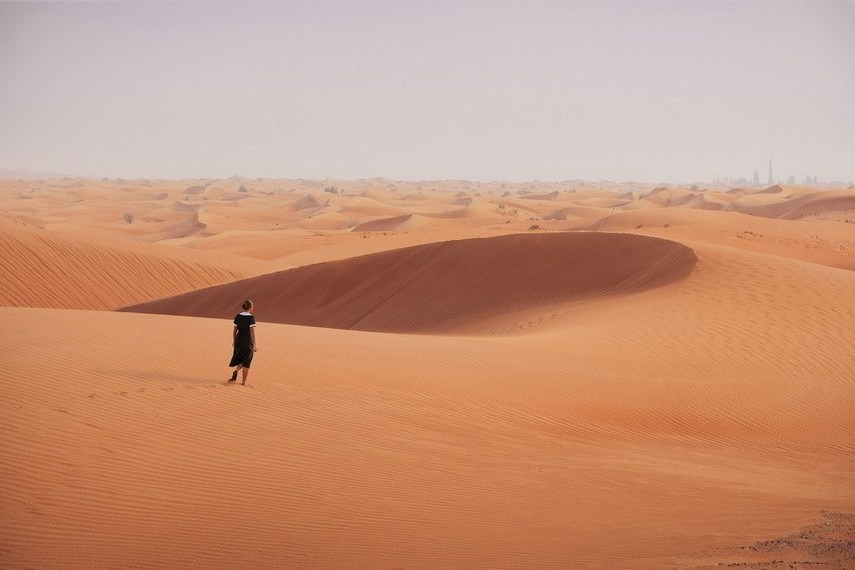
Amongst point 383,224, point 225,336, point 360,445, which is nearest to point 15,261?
point 225,336

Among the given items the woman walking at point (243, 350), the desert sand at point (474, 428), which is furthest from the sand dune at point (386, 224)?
the woman walking at point (243, 350)

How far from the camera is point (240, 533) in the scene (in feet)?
19.5

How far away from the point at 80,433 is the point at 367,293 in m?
16.3

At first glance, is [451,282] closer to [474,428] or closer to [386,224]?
[474,428]

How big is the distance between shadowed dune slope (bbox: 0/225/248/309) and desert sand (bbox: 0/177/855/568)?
9.35 m

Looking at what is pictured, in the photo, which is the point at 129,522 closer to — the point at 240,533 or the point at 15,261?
the point at 240,533

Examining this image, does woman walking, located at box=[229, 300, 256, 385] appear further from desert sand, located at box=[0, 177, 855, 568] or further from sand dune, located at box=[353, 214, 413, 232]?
sand dune, located at box=[353, 214, 413, 232]

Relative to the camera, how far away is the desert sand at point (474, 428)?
587cm

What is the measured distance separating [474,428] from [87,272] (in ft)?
69.4

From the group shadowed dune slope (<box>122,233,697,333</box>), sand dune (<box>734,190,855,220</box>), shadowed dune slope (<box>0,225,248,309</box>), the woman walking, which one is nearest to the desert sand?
shadowed dune slope (<box>122,233,697,333</box>)

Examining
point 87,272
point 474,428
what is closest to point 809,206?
point 87,272

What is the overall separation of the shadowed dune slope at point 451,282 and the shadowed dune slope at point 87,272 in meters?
2.42

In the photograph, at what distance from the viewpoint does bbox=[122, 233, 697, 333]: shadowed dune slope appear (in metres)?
20.4

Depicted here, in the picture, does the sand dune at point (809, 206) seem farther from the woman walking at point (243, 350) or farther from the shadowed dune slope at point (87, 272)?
the woman walking at point (243, 350)
